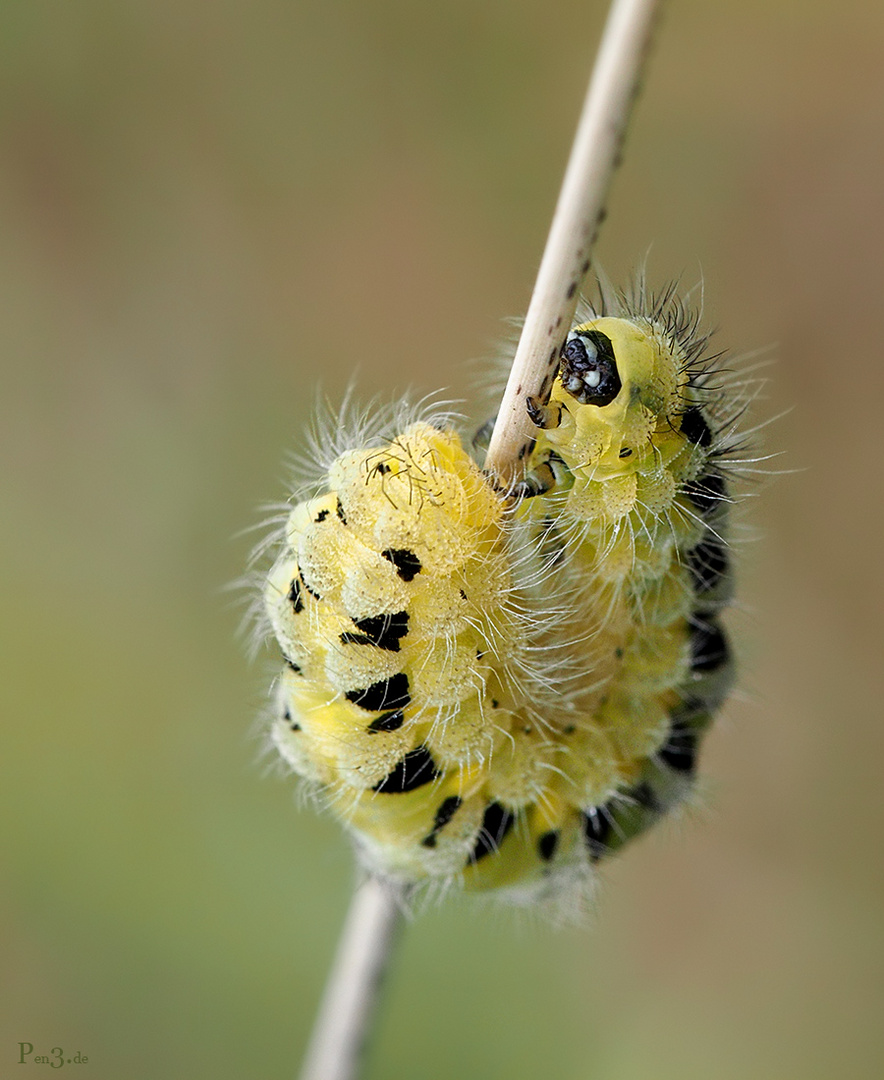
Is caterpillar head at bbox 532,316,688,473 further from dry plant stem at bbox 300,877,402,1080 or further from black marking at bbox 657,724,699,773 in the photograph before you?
dry plant stem at bbox 300,877,402,1080

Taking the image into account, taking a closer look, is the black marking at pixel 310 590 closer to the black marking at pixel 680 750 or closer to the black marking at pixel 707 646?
the black marking at pixel 707 646

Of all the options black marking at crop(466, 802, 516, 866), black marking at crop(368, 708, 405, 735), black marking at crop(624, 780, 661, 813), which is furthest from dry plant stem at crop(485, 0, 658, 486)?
black marking at crop(624, 780, 661, 813)

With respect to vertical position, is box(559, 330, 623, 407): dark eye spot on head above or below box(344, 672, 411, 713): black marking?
above

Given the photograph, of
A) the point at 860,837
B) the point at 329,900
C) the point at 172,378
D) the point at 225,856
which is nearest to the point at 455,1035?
the point at 329,900

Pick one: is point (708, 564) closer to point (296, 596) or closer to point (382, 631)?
point (382, 631)

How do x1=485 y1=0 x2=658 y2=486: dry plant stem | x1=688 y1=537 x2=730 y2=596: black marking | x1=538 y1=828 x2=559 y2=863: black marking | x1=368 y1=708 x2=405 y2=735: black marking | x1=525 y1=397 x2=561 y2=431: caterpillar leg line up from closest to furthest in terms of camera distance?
x1=485 y1=0 x2=658 y2=486: dry plant stem → x1=525 y1=397 x2=561 y2=431: caterpillar leg → x1=368 y1=708 x2=405 y2=735: black marking → x1=688 y1=537 x2=730 y2=596: black marking → x1=538 y1=828 x2=559 y2=863: black marking

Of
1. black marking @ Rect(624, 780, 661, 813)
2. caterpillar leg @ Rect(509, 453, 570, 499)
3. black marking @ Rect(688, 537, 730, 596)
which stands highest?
caterpillar leg @ Rect(509, 453, 570, 499)
